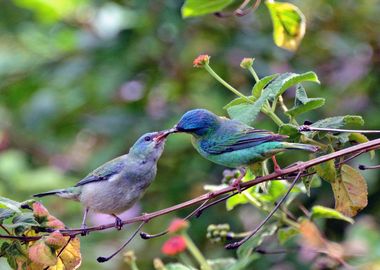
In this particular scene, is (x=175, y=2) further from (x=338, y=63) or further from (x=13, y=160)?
(x=13, y=160)

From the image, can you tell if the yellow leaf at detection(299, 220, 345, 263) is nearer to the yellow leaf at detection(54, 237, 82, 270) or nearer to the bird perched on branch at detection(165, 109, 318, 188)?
the bird perched on branch at detection(165, 109, 318, 188)

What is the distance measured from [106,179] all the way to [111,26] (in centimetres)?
200

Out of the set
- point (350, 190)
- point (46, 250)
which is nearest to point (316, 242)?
point (350, 190)

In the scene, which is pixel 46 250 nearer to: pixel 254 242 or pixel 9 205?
pixel 9 205

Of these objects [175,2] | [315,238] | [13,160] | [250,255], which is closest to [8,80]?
[13,160]

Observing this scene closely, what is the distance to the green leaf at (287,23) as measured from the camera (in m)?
2.81

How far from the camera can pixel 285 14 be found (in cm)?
283

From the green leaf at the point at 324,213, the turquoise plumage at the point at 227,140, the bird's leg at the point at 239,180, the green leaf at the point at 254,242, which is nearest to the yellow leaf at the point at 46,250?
the bird's leg at the point at 239,180

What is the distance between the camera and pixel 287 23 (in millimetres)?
2865

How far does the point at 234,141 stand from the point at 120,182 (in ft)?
3.15

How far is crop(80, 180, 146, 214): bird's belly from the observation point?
3.47 m

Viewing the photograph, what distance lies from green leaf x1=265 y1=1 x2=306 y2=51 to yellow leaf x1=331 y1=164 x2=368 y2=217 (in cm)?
62

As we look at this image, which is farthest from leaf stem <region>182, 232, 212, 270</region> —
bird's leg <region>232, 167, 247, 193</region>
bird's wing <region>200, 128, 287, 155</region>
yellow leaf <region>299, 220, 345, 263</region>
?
bird's wing <region>200, 128, 287, 155</region>

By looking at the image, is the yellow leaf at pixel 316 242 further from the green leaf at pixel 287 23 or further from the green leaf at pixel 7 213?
the green leaf at pixel 7 213
